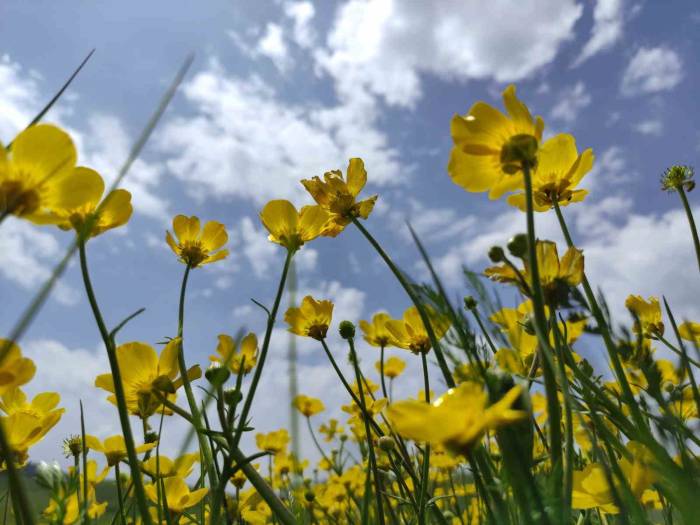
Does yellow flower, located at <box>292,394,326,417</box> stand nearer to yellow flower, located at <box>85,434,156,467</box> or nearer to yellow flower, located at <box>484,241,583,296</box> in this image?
yellow flower, located at <box>85,434,156,467</box>

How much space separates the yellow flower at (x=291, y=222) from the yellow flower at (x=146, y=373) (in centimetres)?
55

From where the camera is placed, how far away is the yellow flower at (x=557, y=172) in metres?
1.37

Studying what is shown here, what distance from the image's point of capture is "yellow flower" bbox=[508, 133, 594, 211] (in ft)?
4.50

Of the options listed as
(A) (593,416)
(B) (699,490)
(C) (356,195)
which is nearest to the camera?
(B) (699,490)

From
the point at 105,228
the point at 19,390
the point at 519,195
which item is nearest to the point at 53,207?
the point at 105,228

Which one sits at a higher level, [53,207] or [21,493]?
[53,207]

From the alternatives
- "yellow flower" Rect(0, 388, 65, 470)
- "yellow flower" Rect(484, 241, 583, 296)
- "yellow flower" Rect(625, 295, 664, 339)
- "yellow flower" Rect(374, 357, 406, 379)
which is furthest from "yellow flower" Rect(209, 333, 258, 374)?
"yellow flower" Rect(374, 357, 406, 379)

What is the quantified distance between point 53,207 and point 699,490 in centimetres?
103

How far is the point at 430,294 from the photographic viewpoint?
91 centimetres

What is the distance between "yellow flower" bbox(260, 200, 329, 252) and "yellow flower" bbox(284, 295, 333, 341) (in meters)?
0.34

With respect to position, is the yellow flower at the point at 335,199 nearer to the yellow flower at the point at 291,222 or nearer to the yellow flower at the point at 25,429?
the yellow flower at the point at 291,222

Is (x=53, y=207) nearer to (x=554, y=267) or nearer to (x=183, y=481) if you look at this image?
(x=554, y=267)

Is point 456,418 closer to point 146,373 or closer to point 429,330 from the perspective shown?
point 429,330

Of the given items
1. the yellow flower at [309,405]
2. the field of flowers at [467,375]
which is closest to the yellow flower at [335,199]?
the field of flowers at [467,375]
